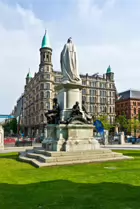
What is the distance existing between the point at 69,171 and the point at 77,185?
8.52 ft

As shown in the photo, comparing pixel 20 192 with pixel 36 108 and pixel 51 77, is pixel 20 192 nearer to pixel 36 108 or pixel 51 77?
pixel 51 77

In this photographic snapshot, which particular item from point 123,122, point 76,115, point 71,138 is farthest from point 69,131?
point 123,122

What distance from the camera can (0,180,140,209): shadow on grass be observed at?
214 inches

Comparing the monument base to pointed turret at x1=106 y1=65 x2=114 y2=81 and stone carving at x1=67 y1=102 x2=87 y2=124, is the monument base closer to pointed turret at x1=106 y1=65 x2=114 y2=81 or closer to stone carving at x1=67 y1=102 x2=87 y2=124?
stone carving at x1=67 y1=102 x2=87 y2=124

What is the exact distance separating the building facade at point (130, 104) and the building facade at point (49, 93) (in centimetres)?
589

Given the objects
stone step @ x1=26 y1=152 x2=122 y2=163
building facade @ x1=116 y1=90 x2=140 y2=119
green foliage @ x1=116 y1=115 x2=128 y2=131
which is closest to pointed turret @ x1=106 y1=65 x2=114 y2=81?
building facade @ x1=116 y1=90 x2=140 y2=119

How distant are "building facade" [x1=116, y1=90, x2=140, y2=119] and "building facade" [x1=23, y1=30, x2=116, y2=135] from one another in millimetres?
5887

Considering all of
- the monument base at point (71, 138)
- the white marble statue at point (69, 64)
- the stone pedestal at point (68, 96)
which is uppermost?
the white marble statue at point (69, 64)

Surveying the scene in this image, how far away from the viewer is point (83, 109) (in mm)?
16203

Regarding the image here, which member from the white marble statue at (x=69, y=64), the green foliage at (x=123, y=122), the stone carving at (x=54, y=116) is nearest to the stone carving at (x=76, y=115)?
the stone carving at (x=54, y=116)

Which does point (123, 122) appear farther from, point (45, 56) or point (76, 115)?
point (76, 115)

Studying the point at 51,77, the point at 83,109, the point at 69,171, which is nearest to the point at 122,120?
the point at 51,77

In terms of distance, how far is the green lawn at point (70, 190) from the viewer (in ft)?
18.1

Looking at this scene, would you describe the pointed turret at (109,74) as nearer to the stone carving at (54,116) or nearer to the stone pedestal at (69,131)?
the stone pedestal at (69,131)
